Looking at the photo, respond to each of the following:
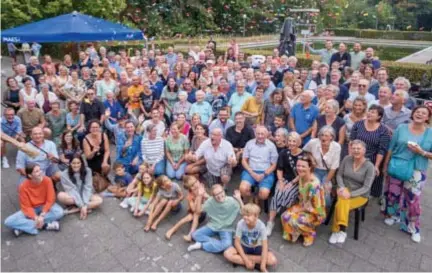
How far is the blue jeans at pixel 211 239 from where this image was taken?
3.83 meters

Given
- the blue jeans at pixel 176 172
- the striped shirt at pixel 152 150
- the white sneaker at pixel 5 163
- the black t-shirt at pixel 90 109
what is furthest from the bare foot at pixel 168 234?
the white sneaker at pixel 5 163

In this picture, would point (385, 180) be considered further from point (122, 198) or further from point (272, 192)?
point (122, 198)

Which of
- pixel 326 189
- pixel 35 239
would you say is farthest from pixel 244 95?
pixel 35 239

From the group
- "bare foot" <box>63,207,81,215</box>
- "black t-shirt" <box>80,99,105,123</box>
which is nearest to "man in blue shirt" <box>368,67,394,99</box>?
"black t-shirt" <box>80,99,105,123</box>

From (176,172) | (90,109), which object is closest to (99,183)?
(176,172)

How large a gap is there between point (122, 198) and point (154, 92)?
2778 mm

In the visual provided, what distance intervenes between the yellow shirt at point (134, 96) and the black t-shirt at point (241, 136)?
2.58 metres

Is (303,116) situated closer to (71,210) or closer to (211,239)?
(211,239)

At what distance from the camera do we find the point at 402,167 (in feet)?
13.2

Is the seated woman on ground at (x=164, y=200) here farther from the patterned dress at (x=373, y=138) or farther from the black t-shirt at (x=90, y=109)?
the black t-shirt at (x=90, y=109)

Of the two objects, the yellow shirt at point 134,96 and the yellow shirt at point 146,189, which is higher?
the yellow shirt at point 134,96

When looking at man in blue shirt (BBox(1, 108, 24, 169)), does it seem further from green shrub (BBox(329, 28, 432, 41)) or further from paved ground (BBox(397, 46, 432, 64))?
green shrub (BBox(329, 28, 432, 41))

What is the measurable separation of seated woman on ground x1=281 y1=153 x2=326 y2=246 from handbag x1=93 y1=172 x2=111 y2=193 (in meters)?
2.80

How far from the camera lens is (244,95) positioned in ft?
20.5
